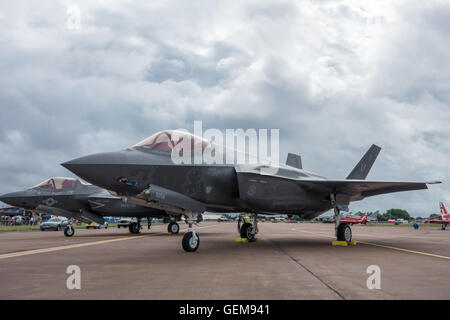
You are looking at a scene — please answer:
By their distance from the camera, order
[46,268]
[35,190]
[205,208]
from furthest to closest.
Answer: [35,190]
[205,208]
[46,268]

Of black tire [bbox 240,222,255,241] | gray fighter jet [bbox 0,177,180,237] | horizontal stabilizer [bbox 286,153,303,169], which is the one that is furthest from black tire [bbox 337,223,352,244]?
gray fighter jet [bbox 0,177,180,237]

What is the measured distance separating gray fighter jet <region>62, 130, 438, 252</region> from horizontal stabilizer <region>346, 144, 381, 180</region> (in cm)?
257

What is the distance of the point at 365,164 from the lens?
15.5 metres

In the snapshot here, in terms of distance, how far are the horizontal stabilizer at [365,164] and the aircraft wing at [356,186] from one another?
2.18 metres

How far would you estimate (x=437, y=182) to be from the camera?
36.3ft

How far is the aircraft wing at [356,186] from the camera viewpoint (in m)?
11.2

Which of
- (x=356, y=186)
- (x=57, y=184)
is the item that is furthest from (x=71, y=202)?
(x=356, y=186)

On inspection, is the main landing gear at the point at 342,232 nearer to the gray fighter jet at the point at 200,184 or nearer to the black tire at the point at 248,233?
the gray fighter jet at the point at 200,184

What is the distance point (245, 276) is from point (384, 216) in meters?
194

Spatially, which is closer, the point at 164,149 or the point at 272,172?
the point at 164,149

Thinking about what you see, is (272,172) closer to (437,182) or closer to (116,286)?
(437,182)

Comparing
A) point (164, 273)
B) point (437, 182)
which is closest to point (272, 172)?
point (437, 182)

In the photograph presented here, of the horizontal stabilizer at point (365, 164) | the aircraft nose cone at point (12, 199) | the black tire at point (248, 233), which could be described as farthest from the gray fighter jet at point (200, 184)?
the aircraft nose cone at point (12, 199)
